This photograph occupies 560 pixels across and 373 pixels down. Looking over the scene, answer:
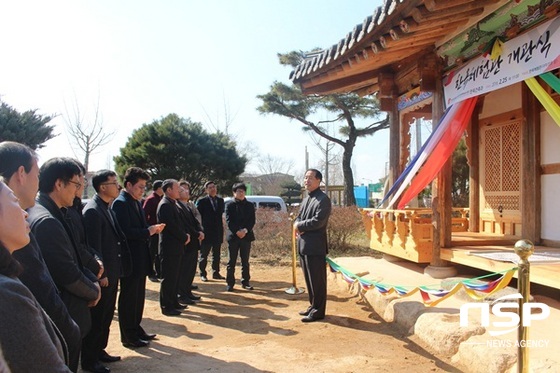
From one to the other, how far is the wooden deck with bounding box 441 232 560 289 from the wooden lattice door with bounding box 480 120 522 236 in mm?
311

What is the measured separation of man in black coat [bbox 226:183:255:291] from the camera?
7.18m

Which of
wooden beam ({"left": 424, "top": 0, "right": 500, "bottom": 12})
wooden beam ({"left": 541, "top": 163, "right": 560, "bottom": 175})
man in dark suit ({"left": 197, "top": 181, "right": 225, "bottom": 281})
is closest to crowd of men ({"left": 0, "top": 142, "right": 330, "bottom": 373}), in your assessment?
man in dark suit ({"left": 197, "top": 181, "right": 225, "bottom": 281})

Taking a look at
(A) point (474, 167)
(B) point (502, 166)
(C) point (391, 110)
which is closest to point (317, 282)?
(C) point (391, 110)

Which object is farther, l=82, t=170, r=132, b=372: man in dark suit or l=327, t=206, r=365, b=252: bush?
l=327, t=206, r=365, b=252: bush

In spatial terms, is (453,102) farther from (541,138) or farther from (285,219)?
(285,219)

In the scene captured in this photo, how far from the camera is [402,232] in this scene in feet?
20.9

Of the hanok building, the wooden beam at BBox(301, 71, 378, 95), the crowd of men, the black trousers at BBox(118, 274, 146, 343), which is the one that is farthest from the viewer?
the wooden beam at BBox(301, 71, 378, 95)

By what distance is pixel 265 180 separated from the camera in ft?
139

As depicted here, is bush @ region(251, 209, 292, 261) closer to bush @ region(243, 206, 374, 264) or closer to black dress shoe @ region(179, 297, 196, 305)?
bush @ region(243, 206, 374, 264)

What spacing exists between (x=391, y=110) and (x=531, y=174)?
250cm

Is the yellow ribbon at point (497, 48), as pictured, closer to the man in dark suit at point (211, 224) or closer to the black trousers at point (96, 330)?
the black trousers at point (96, 330)

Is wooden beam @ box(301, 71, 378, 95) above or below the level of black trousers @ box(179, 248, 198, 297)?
above

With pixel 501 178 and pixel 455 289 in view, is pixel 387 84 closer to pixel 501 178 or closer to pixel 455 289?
pixel 501 178

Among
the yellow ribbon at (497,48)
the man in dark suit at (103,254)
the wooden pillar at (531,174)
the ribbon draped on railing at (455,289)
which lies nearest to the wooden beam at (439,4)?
the yellow ribbon at (497,48)
